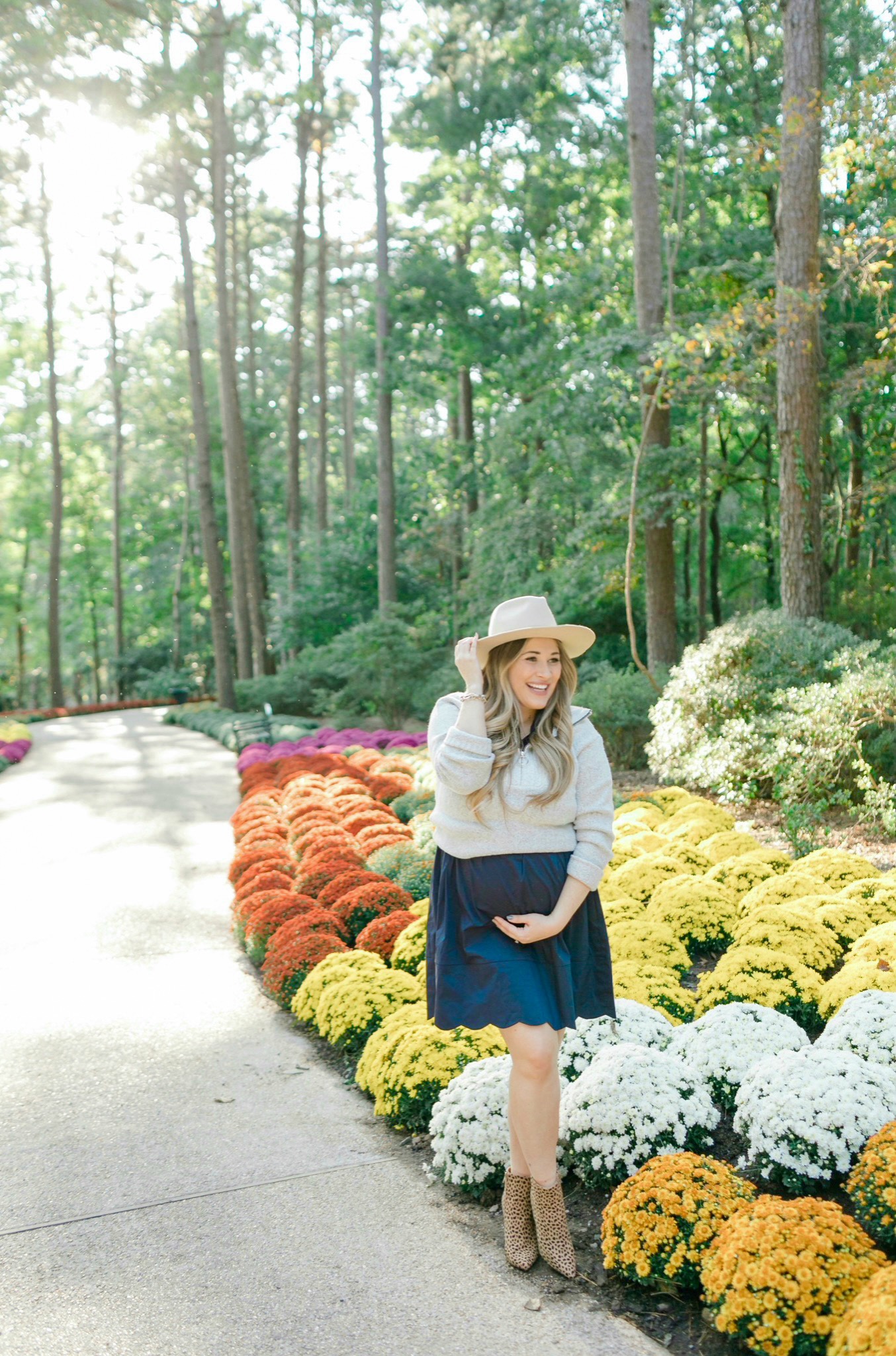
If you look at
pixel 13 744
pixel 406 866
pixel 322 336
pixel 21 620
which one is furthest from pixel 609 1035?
pixel 21 620

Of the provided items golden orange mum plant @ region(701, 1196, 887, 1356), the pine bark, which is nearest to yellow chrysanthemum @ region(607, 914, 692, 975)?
golden orange mum plant @ region(701, 1196, 887, 1356)

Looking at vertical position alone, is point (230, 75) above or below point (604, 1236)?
above

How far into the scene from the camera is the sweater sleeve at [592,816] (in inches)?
111

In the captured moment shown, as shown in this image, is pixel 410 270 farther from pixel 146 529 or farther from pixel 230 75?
pixel 146 529

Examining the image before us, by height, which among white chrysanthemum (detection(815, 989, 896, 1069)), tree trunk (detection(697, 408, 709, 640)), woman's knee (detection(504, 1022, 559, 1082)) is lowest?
white chrysanthemum (detection(815, 989, 896, 1069))

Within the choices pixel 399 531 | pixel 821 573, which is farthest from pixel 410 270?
pixel 821 573

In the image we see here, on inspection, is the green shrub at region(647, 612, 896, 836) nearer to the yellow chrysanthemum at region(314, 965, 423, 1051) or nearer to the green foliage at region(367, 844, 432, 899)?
the green foliage at region(367, 844, 432, 899)

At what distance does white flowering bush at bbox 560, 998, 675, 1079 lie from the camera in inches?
151

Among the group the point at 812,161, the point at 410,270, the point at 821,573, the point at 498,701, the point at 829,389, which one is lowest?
the point at 498,701

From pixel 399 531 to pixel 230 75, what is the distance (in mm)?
11073

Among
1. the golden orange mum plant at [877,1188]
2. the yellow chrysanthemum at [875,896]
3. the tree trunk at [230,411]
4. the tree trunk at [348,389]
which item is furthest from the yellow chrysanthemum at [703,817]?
the tree trunk at [348,389]

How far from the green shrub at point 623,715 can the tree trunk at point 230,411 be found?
1437 centimetres

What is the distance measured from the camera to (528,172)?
890 inches

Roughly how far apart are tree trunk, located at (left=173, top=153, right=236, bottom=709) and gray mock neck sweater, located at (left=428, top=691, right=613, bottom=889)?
799 inches
